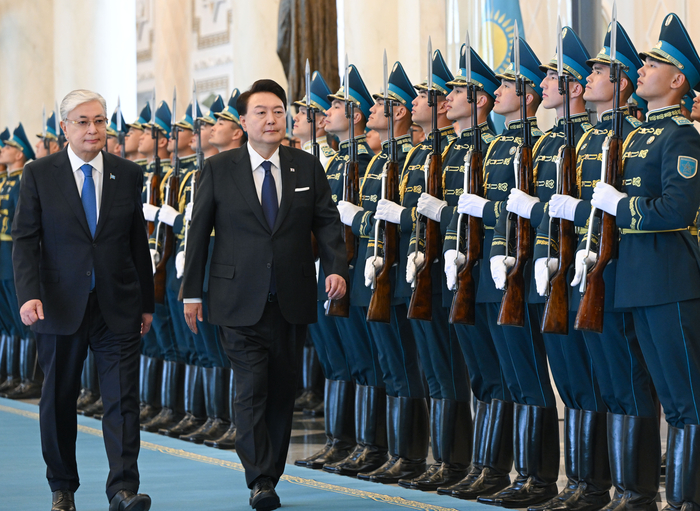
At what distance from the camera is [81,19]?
1266 cm

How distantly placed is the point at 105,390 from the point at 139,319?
0.98 ft

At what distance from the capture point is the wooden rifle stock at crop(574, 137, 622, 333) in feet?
12.6

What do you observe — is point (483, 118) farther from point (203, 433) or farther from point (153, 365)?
point (153, 365)

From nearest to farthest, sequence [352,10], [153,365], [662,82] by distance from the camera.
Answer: [662,82] → [153,365] → [352,10]

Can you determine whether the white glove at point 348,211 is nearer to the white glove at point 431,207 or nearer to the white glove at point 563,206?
the white glove at point 431,207

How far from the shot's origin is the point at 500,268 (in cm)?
429

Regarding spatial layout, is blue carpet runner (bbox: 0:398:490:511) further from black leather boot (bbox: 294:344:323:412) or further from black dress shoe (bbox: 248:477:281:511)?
black leather boot (bbox: 294:344:323:412)

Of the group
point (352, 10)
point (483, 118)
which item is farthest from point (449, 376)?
point (352, 10)

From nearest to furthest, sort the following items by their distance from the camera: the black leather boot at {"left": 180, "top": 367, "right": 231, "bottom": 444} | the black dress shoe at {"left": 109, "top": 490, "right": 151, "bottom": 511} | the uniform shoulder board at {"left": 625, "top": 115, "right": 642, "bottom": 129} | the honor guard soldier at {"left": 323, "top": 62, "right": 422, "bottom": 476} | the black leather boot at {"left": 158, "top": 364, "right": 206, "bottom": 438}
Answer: the black dress shoe at {"left": 109, "top": 490, "right": 151, "bottom": 511}, the uniform shoulder board at {"left": 625, "top": 115, "right": 642, "bottom": 129}, the honor guard soldier at {"left": 323, "top": 62, "right": 422, "bottom": 476}, the black leather boot at {"left": 180, "top": 367, "right": 231, "bottom": 444}, the black leather boot at {"left": 158, "top": 364, "right": 206, "bottom": 438}

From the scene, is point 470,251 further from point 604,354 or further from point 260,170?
point 260,170

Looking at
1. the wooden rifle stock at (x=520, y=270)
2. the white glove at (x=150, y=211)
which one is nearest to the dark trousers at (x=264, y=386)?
the wooden rifle stock at (x=520, y=270)

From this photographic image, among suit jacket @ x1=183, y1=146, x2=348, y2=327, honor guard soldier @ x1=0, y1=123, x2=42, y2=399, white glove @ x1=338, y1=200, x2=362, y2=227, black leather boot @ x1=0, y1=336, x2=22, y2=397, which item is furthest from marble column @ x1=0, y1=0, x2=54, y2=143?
suit jacket @ x1=183, y1=146, x2=348, y2=327

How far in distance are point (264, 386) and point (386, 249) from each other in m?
1.02

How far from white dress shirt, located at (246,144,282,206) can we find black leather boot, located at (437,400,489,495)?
1.23 meters
